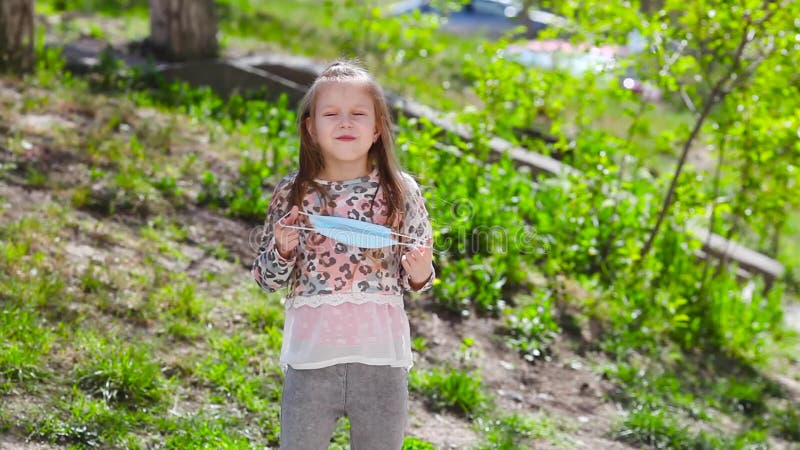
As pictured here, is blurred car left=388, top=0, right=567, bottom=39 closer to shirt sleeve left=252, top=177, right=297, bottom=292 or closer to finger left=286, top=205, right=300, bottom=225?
shirt sleeve left=252, top=177, right=297, bottom=292

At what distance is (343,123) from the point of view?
293cm

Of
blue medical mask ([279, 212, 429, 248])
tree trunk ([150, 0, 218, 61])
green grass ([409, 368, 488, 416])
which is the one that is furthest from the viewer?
tree trunk ([150, 0, 218, 61])

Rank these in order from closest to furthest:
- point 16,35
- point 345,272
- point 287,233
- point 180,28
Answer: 1. point 287,233
2. point 345,272
3. point 16,35
4. point 180,28

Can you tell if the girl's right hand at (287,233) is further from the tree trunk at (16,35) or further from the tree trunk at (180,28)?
the tree trunk at (180,28)

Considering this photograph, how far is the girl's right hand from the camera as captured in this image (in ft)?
9.40

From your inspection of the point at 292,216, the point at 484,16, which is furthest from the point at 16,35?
the point at 484,16

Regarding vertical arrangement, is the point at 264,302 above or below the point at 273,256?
below

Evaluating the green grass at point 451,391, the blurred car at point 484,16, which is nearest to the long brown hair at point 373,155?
the green grass at point 451,391

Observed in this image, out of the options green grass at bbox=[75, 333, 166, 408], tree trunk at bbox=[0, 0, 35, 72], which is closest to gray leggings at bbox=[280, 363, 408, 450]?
green grass at bbox=[75, 333, 166, 408]

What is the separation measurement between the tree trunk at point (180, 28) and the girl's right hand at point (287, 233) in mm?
5886

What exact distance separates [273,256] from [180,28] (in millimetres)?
5912

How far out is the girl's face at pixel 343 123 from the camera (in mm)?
2936

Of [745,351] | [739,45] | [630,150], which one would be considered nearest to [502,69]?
[630,150]

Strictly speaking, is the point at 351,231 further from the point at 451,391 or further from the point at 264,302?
the point at 264,302
